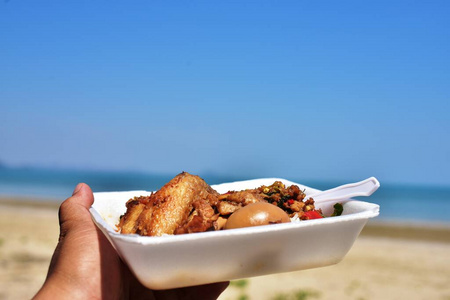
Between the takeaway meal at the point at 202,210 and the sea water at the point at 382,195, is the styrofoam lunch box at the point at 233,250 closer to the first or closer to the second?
the takeaway meal at the point at 202,210

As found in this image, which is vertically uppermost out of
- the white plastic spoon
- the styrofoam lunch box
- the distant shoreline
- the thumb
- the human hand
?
the distant shoreline

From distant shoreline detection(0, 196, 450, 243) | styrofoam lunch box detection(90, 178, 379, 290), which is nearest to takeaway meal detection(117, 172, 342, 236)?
styrofoam lunch box detection(90, 178, 379, 290)

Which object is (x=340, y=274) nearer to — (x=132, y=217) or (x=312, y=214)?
(x=312, y=214)

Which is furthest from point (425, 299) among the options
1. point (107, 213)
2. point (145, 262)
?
point (145, 262)

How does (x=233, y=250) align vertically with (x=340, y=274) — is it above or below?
below

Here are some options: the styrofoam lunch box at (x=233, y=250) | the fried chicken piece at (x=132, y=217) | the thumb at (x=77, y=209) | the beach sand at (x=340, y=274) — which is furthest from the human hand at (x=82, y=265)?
the beach sand at (x=340, y=274)

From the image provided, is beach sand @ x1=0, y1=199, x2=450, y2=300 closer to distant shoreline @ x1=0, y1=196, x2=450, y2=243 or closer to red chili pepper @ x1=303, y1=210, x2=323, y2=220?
distant shoreline @ x1=0, y1=196, x2=450, y2=243

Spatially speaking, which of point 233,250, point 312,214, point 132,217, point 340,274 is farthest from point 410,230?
point 233,250
